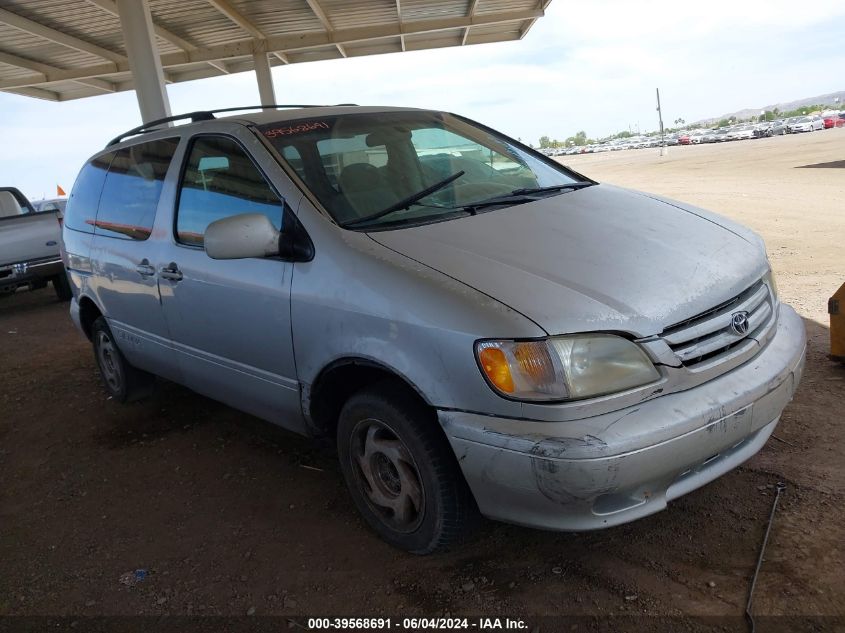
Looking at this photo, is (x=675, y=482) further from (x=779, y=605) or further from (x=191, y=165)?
(x=191, y=165)

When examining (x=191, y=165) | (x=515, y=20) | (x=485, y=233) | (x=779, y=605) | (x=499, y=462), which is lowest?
(x=779, y=605)

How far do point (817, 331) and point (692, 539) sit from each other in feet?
8.98

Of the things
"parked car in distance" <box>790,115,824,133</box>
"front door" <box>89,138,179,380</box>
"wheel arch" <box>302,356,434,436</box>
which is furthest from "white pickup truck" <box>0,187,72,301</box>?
"parked car in distance" <box>790,115,824,133</box>

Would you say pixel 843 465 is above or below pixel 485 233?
below

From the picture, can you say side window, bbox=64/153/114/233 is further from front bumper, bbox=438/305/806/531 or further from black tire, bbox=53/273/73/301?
black tire, bbox=53/273/73/301

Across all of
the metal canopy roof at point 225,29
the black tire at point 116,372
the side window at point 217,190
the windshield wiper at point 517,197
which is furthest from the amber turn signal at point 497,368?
the metal canopy roof at point 225,29

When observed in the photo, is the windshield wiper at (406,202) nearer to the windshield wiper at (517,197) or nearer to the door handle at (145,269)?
the windshield wiper at (517,197)

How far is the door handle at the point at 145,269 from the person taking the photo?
3602 millimetres

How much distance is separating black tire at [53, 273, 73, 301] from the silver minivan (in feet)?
22.4

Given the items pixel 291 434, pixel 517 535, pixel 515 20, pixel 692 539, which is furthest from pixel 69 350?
pixel 515 20

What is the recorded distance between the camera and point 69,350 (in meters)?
6.76

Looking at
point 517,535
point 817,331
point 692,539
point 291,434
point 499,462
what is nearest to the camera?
point 499,462

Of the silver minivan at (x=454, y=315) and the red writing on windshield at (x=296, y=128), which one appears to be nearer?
the silver minivan at (x=454, y=315)

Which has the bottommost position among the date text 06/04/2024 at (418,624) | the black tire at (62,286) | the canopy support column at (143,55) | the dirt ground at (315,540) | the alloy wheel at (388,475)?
the date text 06/04/2024 at (418,624)
